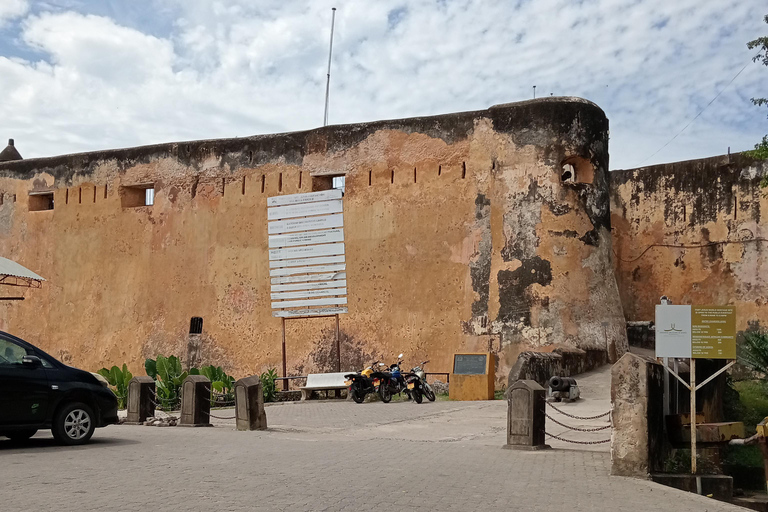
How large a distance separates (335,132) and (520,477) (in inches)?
543

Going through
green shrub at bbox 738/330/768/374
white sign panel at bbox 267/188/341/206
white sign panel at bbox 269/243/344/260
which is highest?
white sign panel at bbox 267/188/341/206

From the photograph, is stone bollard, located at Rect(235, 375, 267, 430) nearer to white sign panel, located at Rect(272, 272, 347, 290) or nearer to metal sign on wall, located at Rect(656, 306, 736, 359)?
metal sign on wall, located at Rect(656, 306, 736, 359)

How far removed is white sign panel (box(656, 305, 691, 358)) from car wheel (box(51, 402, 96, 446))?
19.6 ft

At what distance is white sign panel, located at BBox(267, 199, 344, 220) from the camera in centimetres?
1795

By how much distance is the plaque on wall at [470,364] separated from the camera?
15219 mm

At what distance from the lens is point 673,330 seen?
26.1 feet

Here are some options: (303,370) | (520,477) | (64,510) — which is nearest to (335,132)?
(303,370)

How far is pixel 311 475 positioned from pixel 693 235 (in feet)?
54.7

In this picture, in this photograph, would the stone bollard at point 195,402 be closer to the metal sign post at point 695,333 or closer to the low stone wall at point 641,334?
the metal sign post at point 695,333

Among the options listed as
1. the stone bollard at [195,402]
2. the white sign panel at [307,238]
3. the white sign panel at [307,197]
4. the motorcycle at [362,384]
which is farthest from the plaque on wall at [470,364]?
the stone bollard at [195,402]

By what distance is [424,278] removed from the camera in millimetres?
18547

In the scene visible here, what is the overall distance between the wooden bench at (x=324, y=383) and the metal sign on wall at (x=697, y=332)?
360 inches

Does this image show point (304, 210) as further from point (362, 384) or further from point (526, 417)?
point (526, 417)

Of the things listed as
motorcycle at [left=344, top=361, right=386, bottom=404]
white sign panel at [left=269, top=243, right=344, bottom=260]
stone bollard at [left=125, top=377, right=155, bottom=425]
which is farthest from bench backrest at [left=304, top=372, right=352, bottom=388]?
stone bollard at [left=125, top=377, right=155, bottom=425]
